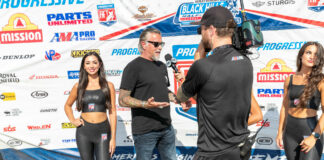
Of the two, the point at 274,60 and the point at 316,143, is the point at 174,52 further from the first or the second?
the point at 316,143

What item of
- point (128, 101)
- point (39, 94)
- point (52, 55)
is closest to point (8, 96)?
point (39, 94)

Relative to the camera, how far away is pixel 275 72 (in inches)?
158

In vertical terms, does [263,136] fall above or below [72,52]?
below

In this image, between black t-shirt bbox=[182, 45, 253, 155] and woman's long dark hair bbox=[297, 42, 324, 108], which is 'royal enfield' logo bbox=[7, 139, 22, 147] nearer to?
black t-shirt bbox=[182, 45, 253, 155]

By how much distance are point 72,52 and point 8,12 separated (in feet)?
4.11

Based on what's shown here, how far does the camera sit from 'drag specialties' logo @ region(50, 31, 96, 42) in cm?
448

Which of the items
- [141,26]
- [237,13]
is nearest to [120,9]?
[141,26]

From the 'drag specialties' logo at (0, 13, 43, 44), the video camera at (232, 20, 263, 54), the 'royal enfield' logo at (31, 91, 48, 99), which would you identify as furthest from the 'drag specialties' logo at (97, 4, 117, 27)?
the video camera at (232, 20, 263, 54)

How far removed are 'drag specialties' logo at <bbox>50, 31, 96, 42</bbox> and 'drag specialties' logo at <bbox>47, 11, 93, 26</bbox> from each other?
0.16m

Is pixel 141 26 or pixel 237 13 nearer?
pixel 237 13

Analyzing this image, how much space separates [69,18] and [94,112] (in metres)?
1.89

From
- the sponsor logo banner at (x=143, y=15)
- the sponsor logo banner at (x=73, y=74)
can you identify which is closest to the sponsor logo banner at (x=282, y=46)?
the sponsor logo banner at (x=143, y=15)

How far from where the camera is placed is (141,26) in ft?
14.2

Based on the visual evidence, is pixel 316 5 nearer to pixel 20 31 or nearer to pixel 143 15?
pixel 143 15
